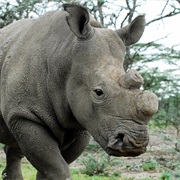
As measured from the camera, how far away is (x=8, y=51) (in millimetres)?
5578

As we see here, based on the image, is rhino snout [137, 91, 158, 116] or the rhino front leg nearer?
rhino snout [137, 91, 158, 116]

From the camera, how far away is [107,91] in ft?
14.5

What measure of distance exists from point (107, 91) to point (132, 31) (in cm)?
106

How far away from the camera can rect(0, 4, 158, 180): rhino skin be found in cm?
429

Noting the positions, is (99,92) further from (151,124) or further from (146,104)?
(151,124)

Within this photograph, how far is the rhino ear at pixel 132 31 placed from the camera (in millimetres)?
5188

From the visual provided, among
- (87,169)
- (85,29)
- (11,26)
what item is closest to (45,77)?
(85,29)

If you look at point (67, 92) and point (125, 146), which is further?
point (67, 92)

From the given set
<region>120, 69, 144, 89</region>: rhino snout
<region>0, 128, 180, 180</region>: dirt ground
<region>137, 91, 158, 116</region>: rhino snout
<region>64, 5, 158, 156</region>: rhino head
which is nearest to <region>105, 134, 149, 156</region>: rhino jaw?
<region>64, 5, 158, 156</region>: rhino head

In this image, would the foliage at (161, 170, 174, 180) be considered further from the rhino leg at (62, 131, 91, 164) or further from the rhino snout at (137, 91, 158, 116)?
the rhino snout at (137, 91, 158, 116)

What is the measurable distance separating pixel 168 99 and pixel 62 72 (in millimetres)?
13667

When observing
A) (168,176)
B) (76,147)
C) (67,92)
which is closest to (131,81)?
(67,92)

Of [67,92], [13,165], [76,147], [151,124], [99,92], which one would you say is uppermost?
[99,92]

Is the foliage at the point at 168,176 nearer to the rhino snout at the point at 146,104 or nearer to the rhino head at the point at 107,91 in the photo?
the rhino head at the point at 107,91
